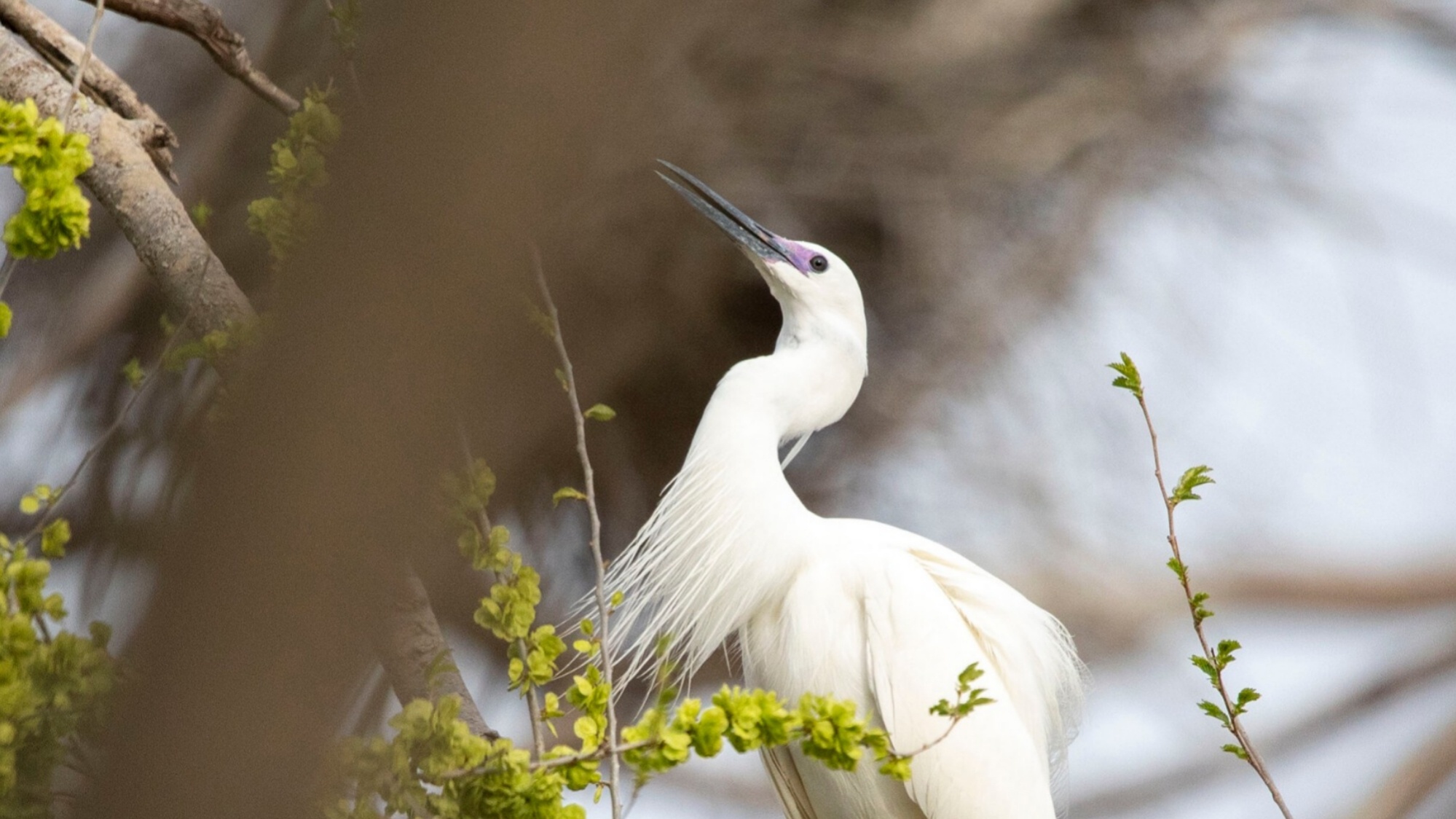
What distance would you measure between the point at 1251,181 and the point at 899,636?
1.41 metres

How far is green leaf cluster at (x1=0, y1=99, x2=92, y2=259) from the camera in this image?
62 cm

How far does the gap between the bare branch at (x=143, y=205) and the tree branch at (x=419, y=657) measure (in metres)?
0.25

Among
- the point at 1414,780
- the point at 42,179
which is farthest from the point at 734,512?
the point at 1414,780

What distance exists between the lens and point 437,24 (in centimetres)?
39

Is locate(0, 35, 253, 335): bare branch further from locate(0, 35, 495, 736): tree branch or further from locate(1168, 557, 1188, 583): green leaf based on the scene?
locate(1168, 557, 1188, 583): green leaf

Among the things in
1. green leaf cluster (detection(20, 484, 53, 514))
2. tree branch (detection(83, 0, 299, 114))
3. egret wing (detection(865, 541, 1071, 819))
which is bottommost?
green leaf cluster (detection(20, 484, 53, 514))

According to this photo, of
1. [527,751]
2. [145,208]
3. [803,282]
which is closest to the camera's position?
[527,751]

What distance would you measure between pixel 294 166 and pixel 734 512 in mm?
685

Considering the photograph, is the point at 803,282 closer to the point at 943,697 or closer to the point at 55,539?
the point at 943,697

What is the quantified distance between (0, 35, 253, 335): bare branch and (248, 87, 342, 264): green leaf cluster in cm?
5

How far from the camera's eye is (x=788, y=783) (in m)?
1.45

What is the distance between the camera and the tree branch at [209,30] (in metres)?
0.98

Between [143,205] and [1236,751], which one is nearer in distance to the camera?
[143,205]

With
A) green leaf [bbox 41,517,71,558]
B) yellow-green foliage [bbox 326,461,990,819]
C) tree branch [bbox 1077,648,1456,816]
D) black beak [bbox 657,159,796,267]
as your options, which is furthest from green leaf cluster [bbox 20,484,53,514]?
tree branch [bbox 1077,648,1456,816]
